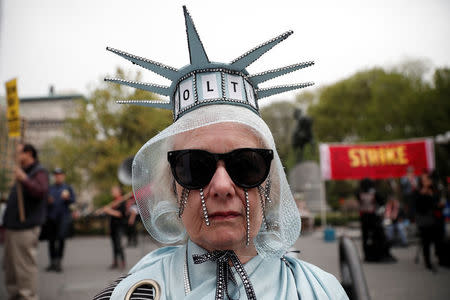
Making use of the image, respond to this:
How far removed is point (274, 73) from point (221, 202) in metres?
0.61

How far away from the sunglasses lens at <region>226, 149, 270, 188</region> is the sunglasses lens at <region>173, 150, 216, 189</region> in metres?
0.06

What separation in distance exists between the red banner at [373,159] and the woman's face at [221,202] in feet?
45.5

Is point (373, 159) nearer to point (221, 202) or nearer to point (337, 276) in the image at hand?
point (337, 276)

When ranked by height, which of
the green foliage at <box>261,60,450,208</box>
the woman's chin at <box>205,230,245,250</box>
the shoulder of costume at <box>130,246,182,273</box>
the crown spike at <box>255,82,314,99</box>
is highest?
the green foliage at <box>261,60,450,208</box>

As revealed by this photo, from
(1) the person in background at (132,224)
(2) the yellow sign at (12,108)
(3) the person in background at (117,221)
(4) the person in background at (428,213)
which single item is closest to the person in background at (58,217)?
(3) the person in background at (117,221)

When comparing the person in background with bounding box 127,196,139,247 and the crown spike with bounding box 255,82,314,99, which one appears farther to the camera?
the person in background with bounding box 127,196,139,247

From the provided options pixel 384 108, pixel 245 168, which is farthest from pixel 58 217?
pixel 384 108

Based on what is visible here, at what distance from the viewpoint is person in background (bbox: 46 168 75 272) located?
738 centimetres

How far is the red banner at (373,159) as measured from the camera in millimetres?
14773

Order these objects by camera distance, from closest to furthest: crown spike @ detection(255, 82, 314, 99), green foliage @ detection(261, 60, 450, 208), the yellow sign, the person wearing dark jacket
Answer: crown spike @ detection(255, 82, 314, 99) → the person wearing dark jacket → the yellow sign → green foliage @ detection(261, 60, 450, 208)

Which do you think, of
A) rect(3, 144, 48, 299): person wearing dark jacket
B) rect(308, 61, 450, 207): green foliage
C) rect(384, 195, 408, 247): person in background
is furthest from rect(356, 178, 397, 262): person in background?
rect(308, 61, 450, 207): green foliage

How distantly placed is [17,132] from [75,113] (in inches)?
898

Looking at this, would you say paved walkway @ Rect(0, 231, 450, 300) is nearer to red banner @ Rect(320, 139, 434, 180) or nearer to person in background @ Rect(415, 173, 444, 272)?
person in background @ Rect(415, 173, 444, 272)

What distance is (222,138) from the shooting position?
1295 millimetres
